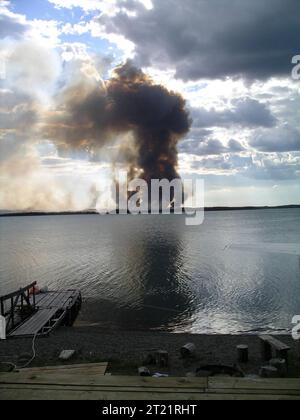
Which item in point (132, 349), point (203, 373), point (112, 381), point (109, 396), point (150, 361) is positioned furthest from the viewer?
point (132, 349)

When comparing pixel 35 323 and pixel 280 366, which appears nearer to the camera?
pixel 280 366

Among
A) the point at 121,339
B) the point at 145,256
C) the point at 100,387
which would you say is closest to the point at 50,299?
the point at 121,339

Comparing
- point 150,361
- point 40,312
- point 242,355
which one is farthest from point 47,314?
point 242,355

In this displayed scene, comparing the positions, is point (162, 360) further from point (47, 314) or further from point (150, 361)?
point (47, 314)

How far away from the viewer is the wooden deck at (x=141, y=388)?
4.89m

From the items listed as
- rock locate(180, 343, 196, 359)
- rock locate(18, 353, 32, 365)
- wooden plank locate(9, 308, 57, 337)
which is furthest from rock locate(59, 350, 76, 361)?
wooden plank locate(9, 308, 57, 337)

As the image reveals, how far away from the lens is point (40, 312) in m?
27.1

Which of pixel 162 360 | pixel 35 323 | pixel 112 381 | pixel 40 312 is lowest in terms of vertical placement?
pixel 40 312

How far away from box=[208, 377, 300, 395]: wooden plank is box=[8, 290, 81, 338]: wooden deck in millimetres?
18417

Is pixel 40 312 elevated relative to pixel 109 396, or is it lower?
lower

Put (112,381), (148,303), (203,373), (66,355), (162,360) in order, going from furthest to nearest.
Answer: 1. (148,303)
2. (66,355)
3. (162,360)
4. (203,373)
5. (112,381)

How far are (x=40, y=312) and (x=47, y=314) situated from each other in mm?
864

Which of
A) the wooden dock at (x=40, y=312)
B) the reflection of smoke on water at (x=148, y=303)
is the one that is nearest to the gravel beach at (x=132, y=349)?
the wooden dock at (x=40, y=312)

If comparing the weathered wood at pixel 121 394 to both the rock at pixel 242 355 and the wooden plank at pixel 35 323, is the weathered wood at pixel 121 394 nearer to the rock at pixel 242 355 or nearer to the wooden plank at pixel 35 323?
the rock at pixel 242 355
